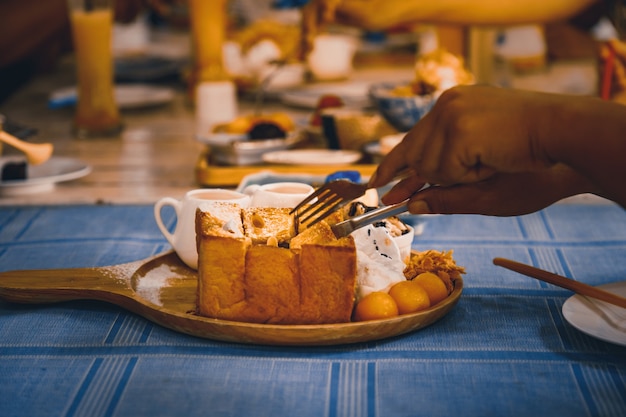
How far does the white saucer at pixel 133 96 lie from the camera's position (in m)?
2.51

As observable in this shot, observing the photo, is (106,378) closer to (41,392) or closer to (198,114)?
(41,392)

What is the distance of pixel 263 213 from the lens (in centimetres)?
104

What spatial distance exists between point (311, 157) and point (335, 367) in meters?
0.94

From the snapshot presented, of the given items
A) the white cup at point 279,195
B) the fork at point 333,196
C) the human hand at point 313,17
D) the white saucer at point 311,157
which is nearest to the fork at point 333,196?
the fork at point 333,196

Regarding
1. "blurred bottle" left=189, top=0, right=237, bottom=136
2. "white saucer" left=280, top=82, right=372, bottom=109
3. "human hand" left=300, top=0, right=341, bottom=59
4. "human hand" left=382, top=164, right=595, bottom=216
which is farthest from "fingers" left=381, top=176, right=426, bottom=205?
"blurred bottle" left=189, top=0, right=237, bottom=136

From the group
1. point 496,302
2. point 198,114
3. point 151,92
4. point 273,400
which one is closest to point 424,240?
point 496,302

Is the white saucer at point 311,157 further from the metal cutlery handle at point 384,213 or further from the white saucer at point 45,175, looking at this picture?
the metal cutlery handle at point 384,213

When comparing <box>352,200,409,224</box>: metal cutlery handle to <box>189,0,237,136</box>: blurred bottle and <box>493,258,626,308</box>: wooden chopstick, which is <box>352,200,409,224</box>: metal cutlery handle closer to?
<box>493,258,626,308</box>: wooden chopstick

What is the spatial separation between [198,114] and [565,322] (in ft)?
5.37

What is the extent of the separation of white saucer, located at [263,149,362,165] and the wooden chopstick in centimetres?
69

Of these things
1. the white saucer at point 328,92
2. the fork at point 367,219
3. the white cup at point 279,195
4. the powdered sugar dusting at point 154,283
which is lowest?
the white saucer at point 328,92

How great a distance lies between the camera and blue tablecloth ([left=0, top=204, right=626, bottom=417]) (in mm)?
822

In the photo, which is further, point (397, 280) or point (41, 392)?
point (397, 280)

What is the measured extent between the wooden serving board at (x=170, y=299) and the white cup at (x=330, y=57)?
1864mm
